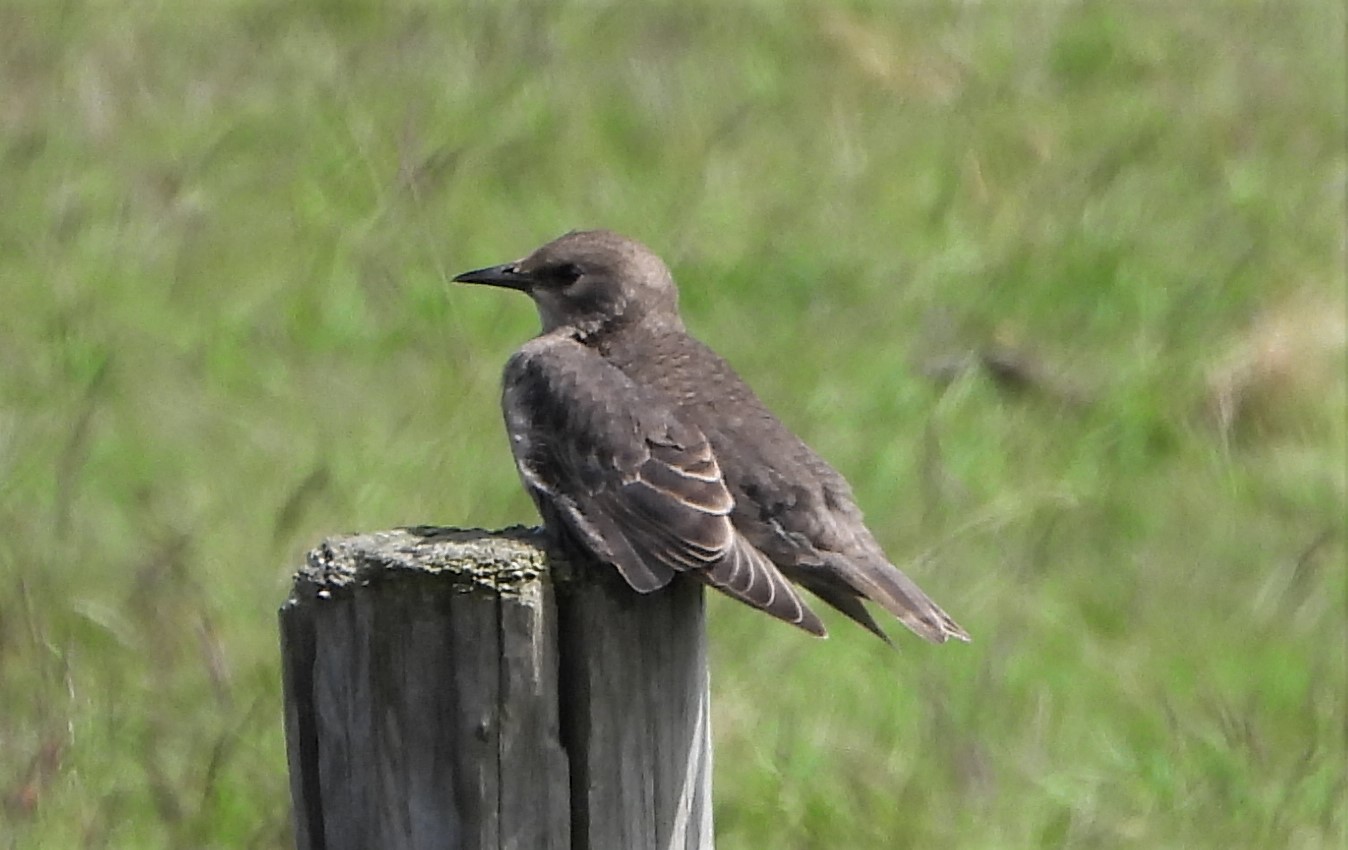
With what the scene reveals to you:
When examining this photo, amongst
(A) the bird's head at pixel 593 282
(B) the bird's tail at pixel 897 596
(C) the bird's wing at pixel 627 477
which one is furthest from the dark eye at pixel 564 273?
(B) the bird's tail at pixel 897 596

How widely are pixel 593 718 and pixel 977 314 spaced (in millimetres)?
5950

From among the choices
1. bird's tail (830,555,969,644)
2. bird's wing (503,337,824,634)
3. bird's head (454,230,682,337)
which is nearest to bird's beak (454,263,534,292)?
bird's head (454,230,682,337)

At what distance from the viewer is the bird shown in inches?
168

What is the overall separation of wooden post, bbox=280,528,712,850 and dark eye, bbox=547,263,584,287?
7.44ft

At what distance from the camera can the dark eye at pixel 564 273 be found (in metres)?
5.88

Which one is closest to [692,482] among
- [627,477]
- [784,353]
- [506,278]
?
[627,477]

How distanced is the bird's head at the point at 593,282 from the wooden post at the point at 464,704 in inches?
86.8

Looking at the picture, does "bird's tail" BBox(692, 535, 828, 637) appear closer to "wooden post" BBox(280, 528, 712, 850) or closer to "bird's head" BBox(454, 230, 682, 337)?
"wooden post" BBox(280, 528, 712, 850)

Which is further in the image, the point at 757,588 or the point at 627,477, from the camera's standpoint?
the point at 627,477

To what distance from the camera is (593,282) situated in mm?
5852

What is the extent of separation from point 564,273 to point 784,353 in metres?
2.94

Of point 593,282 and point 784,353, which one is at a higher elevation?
point 593,282

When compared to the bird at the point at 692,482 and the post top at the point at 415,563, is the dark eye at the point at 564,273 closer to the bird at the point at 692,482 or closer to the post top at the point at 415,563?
the bird at the point at 692,482

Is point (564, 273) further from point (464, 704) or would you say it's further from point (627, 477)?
point (464, 704)
